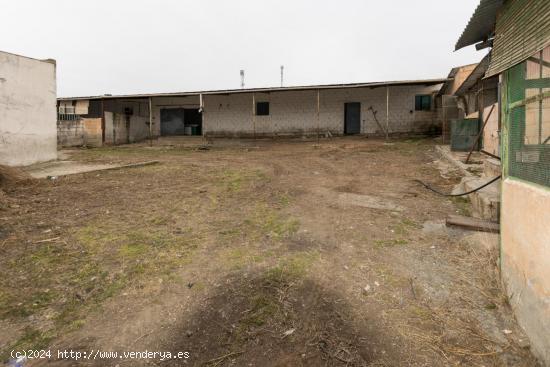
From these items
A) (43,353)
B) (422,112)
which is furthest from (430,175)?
(422,112)

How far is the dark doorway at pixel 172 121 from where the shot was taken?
23578 millimetres

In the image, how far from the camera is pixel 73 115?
2322cm

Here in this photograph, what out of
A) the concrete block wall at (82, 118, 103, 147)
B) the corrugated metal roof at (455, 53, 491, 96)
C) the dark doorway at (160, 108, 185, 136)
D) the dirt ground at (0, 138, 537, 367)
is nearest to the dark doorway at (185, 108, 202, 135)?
the dark doorway at (160, 108, 185, 136)

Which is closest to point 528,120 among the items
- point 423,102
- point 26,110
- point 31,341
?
point 31,341

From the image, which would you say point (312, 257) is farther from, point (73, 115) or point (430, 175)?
point (73, 115)

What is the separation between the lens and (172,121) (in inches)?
930

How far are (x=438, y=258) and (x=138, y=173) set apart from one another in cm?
791

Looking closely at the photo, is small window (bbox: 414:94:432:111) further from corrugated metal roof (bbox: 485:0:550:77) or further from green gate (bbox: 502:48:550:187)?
green gate (bbox: 502:48:550:187)

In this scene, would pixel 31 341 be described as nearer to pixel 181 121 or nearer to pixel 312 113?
pixel 312 113

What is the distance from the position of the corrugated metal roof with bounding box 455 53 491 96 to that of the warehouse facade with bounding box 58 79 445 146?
4.03 meters

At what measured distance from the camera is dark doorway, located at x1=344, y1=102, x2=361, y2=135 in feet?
66.1

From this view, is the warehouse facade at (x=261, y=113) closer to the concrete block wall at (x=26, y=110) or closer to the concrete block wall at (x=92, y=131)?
the concrete block wall at (x=92, y=131)

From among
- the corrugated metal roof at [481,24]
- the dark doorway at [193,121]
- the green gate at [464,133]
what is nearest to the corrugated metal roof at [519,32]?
the corrugated metal roof at [481,24]

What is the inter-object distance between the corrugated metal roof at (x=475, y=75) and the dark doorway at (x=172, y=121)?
17089 mm
